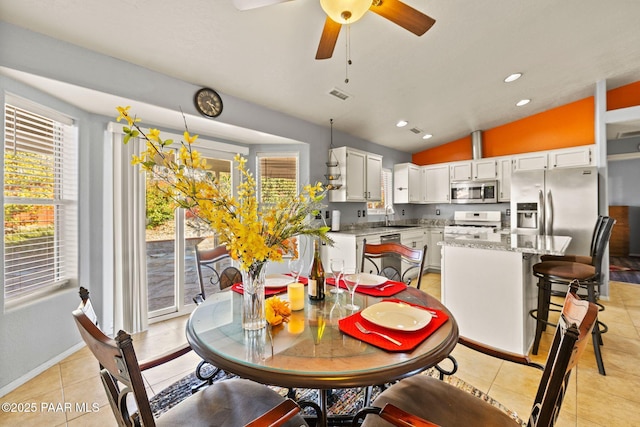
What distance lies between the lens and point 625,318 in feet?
10.1

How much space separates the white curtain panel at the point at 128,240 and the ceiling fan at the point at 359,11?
2.05 metres

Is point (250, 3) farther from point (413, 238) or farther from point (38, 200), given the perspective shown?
point (413, 238)

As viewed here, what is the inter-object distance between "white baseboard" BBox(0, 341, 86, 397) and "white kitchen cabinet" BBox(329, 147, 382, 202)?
3.30 meters

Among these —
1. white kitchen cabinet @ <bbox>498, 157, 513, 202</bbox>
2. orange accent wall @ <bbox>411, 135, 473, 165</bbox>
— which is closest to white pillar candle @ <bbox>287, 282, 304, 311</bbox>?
white kitchen cabinet @ <bbox>498, 157, 513, 202</bbox>

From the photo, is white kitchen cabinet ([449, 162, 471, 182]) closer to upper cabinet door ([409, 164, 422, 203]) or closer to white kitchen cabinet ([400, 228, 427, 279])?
upper cabinet door ([409, 164, 422, 203])

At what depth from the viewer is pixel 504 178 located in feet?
15.6

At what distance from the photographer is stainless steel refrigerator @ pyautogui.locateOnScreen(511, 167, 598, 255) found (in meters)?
3.60

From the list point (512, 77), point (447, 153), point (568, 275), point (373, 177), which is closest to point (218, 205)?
point (568, 275)

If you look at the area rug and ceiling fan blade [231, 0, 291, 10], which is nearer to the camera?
ceiling fan blade [231, 0, 291, 10]

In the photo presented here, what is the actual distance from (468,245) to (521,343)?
0.88 meters

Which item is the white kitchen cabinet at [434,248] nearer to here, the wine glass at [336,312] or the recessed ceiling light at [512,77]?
the recessed ceiling light at [512,77]

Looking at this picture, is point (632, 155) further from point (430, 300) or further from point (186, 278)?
point (186, 278)

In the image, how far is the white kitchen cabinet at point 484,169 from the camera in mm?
4871

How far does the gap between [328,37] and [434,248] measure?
4630mm
